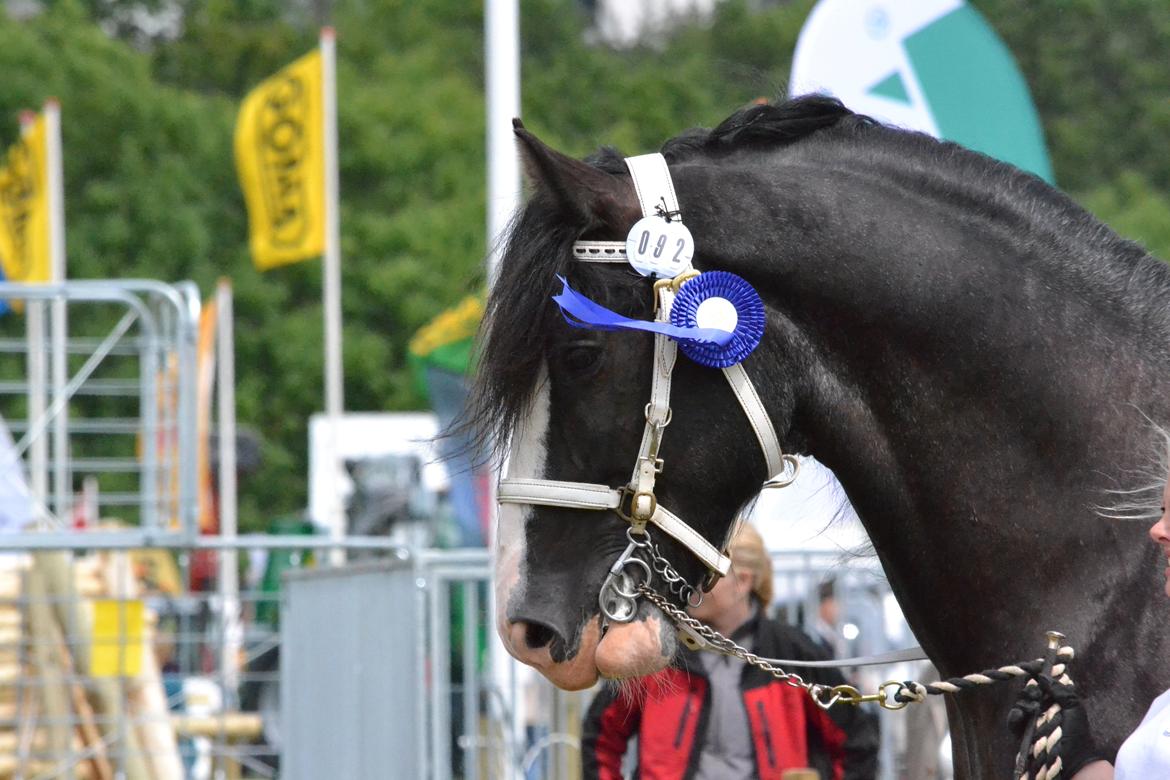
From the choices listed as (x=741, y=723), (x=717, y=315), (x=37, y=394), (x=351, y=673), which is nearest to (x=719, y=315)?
(x=717, y=315)

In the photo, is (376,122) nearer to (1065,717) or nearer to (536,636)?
(536,636)

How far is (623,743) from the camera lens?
472 cm

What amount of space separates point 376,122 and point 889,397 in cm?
2848

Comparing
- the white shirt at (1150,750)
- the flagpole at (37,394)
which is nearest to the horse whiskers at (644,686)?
the white shirt at (1150,750)

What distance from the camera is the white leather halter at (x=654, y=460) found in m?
2.61

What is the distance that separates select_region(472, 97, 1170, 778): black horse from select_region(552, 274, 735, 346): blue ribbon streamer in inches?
1.1

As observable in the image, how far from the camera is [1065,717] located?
241 centimetres

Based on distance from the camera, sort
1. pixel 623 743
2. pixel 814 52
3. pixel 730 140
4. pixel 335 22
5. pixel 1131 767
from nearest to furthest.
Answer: pixel 1131 767 → pixel 730 140 → pixel 623 743 → pixel 814 52 → pixel 335 22

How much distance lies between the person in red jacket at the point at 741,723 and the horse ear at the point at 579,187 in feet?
7.27

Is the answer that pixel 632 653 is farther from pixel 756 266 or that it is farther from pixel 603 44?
pixel 603 44

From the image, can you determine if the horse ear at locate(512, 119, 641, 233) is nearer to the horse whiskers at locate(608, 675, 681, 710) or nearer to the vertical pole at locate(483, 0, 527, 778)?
the horse whiskers at locate(608, 675, 681, 710)

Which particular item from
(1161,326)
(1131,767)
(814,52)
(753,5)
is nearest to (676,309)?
(1161,326)

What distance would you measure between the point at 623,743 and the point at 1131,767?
2813 mm

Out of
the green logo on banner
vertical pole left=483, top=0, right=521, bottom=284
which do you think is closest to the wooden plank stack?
vertical pole left=483, top=0, right=521, bottom=284
